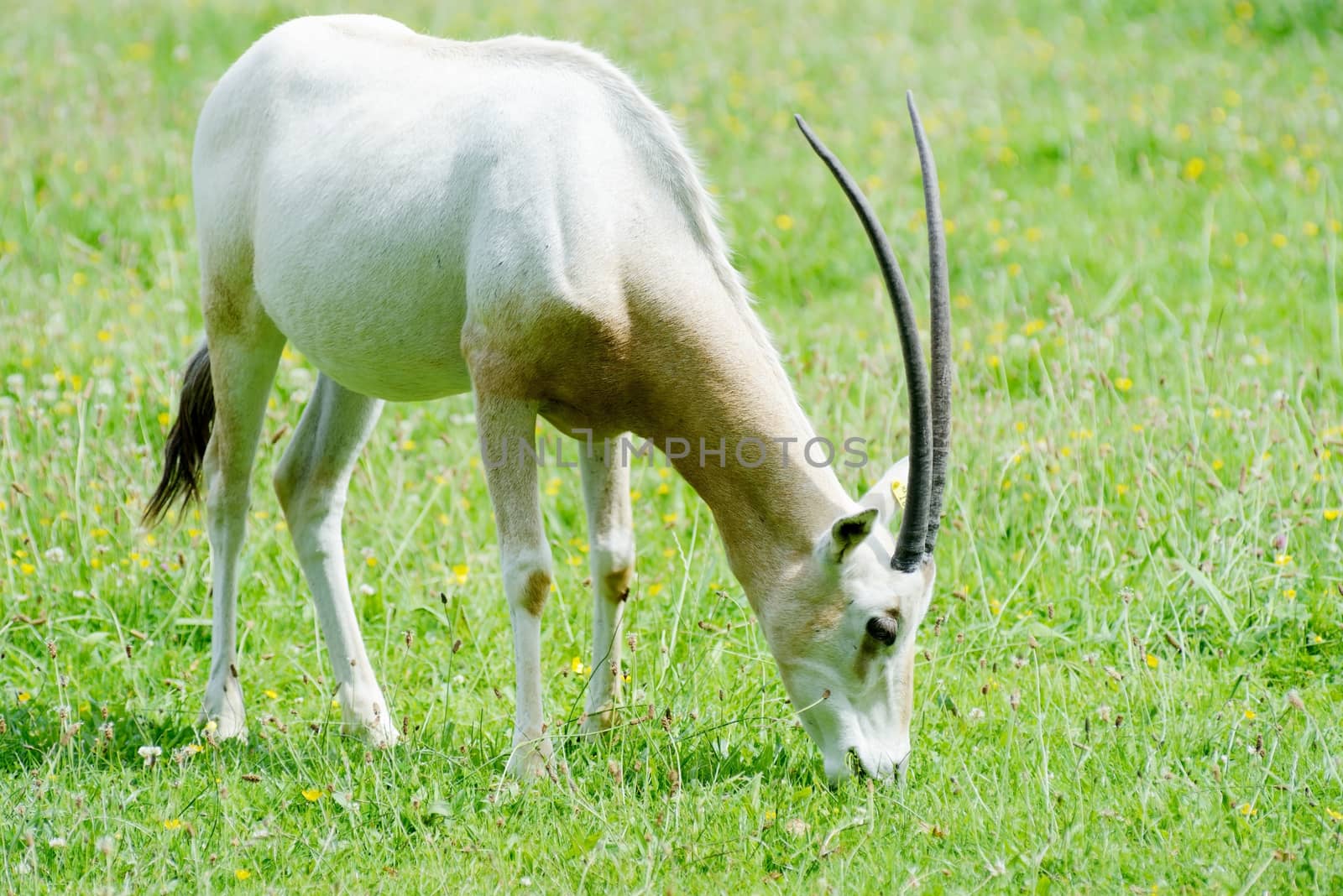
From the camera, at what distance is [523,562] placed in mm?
3688

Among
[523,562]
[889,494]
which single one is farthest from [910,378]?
[523,562]

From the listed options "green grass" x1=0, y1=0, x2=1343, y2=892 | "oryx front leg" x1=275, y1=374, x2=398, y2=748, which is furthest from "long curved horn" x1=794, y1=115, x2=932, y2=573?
"oryx front leg" x1=275, y1=374, x2=398, y2=748

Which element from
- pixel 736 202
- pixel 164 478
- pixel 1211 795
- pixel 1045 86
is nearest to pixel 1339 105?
pixel 1045 86

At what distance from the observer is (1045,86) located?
9.95 metres

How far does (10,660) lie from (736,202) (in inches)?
189

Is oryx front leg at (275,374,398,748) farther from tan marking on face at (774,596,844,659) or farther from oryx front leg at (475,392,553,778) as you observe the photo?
tan marking on face at (774,596,844,659)

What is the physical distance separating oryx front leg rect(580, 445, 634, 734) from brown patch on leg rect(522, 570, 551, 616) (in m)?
0.35

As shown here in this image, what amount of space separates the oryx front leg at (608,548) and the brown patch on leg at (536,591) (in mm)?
350

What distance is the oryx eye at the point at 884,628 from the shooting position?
3408 mm

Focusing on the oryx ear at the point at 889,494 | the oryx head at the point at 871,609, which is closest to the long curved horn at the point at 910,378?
the oryx head at the point at 871,609

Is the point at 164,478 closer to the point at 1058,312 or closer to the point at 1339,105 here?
the point at 1058,312

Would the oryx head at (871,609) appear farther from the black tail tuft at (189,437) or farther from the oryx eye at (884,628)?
the black tail tuft at (189,437)

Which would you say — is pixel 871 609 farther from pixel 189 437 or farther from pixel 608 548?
pixel 189 437

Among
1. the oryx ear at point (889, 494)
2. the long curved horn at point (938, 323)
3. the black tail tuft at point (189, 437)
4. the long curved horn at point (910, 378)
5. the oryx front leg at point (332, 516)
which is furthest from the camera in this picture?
the black tail tuft at point (189, 437)
